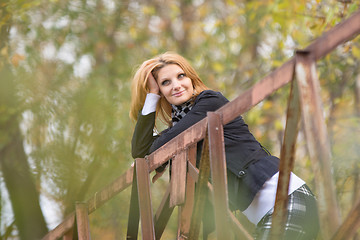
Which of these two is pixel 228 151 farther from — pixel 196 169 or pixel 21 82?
pixel 21 82

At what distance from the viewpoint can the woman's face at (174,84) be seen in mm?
2818

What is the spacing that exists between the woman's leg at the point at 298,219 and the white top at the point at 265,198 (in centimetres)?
2

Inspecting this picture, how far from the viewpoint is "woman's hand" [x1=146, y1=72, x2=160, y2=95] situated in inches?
117

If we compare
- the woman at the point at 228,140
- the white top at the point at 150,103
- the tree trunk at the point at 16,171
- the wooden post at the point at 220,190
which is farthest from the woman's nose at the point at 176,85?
the tree trunk at the point at 16,171

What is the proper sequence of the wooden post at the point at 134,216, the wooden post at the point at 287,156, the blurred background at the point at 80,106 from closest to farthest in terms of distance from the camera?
the wooden post at the point at 287,156
the wooden post at the point at 134,216
the blurred background at the point at 80,106

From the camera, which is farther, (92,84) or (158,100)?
(92,84)

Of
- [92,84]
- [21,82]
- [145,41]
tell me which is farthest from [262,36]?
[21,82]

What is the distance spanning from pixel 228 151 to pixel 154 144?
0.53 metres

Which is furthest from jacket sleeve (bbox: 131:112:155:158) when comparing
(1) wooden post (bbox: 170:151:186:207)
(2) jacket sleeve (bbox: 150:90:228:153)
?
(1) wooden post (bbox: 170:151:186:207)

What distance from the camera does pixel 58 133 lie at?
554cm

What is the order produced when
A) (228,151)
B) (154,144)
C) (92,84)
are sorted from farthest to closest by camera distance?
(92,84)
(154,144)
(228,151)

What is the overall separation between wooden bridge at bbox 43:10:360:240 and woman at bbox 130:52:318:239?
0.13 metres

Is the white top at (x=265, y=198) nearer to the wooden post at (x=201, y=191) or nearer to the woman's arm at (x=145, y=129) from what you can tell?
the wooden post at (x=201, y=191)

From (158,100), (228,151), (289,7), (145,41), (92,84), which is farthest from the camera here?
(145,41)
